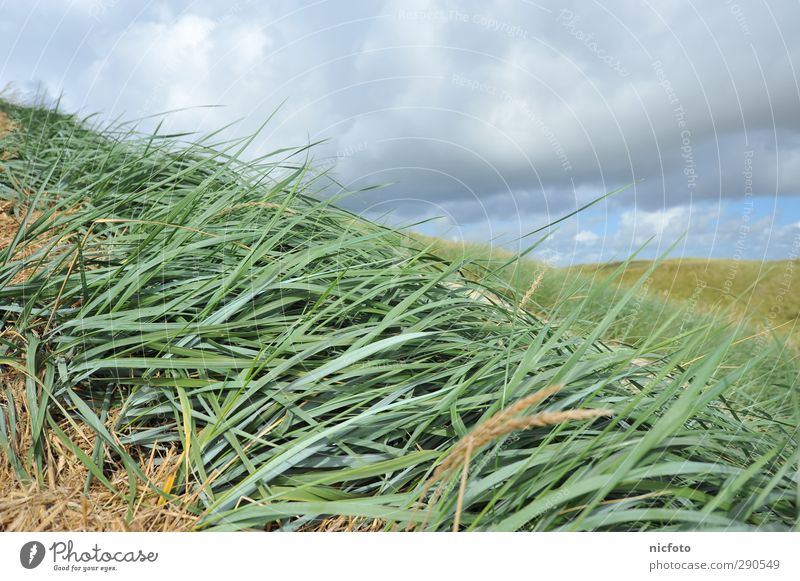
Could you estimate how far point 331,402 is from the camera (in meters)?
1.31

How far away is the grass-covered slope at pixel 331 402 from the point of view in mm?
1080

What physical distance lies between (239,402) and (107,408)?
410 mm

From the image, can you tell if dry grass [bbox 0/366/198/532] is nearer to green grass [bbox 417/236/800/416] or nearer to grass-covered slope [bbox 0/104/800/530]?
grass-covered slope [bbox 0/104/800/530]

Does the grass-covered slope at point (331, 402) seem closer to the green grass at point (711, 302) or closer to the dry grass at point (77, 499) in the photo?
the dry grass at point (77, 499)

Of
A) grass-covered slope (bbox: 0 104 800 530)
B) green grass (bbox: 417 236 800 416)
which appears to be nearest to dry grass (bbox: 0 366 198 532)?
grass-covered slope (bbox: 0 104 800 530)
